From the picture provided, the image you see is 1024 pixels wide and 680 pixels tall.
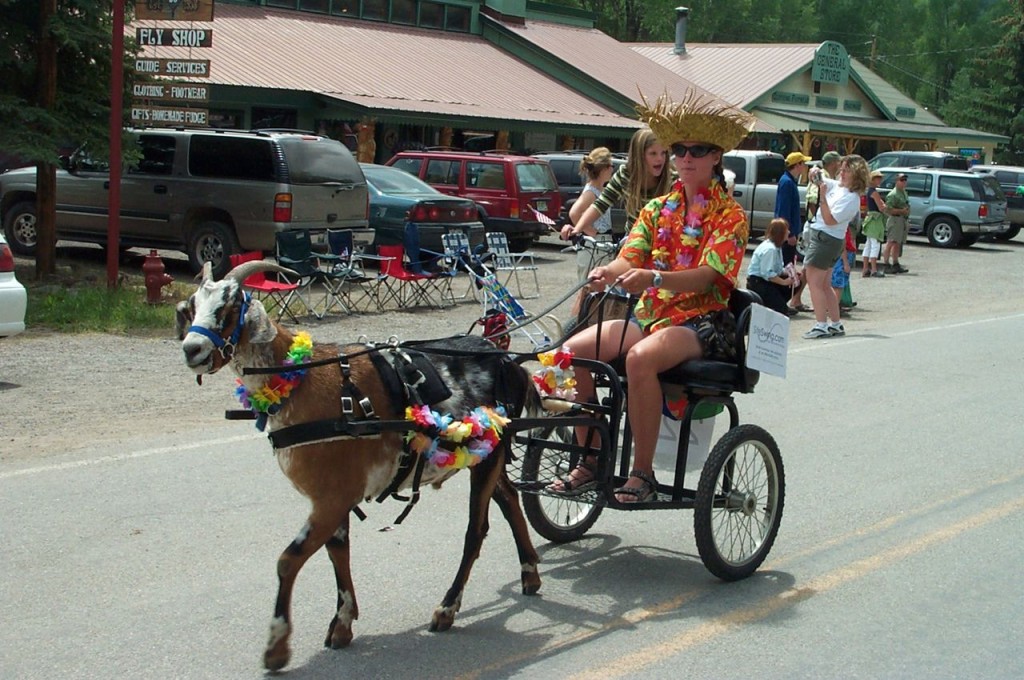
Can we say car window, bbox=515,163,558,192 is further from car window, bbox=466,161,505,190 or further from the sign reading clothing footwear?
the sign reading clothing footwear

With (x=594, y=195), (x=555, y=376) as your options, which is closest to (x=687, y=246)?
(x=555, y=376)

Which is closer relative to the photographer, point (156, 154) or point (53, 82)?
point (53, 82)

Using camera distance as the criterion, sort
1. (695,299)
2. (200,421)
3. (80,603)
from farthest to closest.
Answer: (200,421)
(695,299)
(80,603)

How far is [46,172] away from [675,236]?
11676 millimetres

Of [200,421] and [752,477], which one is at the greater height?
[752,477]

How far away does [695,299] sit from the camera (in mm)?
6031

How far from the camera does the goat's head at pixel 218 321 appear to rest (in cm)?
441

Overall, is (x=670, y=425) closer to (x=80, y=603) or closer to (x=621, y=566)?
(x=621, y=566)

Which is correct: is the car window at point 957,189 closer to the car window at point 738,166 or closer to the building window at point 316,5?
the car window at point 738,166

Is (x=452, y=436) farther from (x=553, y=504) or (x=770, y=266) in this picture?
(x=770, y=266)

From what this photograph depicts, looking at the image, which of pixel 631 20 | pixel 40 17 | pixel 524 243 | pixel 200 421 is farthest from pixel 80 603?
pixel 631 20

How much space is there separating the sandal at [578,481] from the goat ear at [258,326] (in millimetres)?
1676

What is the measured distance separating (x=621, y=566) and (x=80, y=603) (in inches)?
102

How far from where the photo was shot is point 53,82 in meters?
15.0
